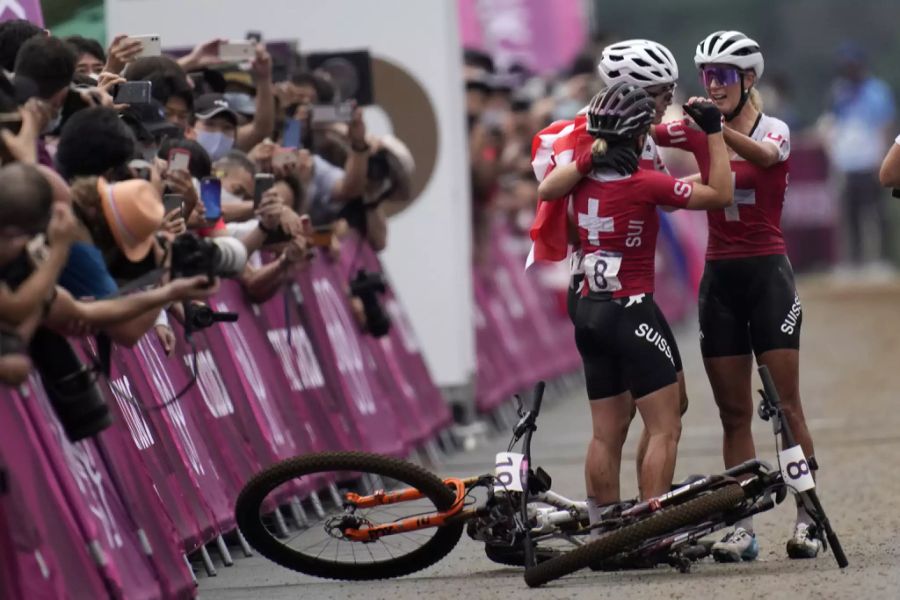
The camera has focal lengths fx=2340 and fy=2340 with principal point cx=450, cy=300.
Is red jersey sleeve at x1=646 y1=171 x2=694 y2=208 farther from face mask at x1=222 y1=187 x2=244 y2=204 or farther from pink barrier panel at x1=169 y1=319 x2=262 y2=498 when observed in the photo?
face mask at x1=222 y1=187 x2=244 y2=204

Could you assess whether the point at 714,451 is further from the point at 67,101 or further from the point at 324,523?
the point at 67,101

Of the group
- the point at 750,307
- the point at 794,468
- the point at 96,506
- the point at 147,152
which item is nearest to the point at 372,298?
the point at 750,307

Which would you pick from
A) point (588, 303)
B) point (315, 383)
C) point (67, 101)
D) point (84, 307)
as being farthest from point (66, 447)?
point (315, 383)

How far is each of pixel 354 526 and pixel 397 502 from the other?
0.75 ft

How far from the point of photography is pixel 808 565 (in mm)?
9484

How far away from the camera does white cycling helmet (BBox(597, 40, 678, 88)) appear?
9758 mm

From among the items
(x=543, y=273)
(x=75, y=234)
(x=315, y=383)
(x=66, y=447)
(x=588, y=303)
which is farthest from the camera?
(x=543, y=273)

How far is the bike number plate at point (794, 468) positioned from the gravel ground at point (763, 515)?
351 mm

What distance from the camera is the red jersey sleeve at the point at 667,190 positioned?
956cm

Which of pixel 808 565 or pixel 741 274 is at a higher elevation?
pixel 741 274

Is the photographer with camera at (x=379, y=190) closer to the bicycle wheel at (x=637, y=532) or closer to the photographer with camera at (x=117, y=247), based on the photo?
the bicycle wheel at (x=637, y=532)

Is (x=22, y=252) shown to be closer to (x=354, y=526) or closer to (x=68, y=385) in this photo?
(x=68, y=385)

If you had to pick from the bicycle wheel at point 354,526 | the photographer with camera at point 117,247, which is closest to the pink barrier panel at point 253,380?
the bicycle wheel at point 354,526

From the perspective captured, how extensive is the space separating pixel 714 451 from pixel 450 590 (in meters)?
5.63
